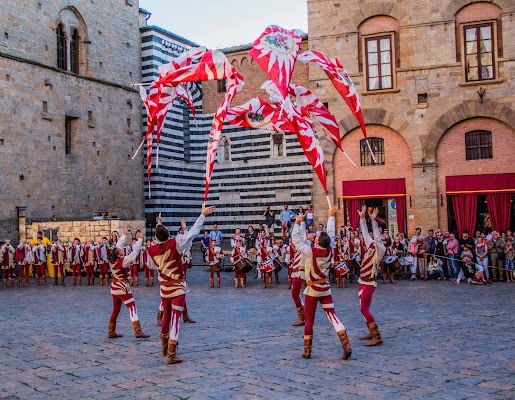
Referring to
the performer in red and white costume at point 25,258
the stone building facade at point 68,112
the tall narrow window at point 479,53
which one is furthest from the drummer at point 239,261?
the tall narrow window at point 479,53

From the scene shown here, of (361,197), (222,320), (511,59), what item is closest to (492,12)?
(511,59)

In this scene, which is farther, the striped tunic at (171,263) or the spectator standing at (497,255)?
the spectator standing at (497,255)

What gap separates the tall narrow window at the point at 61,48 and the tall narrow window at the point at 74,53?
39 centimetres

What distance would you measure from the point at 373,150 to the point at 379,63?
11.8ft

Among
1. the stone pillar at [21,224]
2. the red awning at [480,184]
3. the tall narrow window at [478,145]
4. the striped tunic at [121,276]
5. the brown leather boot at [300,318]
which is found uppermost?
the tall narrow window at [478,145]

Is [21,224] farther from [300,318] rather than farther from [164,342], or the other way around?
[164,342]

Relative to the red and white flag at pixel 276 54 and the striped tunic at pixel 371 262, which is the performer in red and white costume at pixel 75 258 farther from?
the striped tunic at pixel 371 262

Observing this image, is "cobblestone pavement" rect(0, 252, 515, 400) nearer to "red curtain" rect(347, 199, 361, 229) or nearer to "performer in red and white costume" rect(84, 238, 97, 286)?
"performer in red and white costume" rect(84, 238, 97, 286)

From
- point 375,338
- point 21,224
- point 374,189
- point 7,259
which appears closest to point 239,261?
point 374,189

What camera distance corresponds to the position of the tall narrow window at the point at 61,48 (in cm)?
2802

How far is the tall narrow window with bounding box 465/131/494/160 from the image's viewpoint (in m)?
23.5

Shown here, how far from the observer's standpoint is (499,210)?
74.9 feet

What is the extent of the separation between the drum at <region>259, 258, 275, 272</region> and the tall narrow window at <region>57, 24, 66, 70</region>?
15.3 meters

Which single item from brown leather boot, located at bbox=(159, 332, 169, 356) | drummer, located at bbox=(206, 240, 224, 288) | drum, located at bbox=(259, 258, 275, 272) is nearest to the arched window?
drum, located at bbox=(259, 258, 275, 272)
